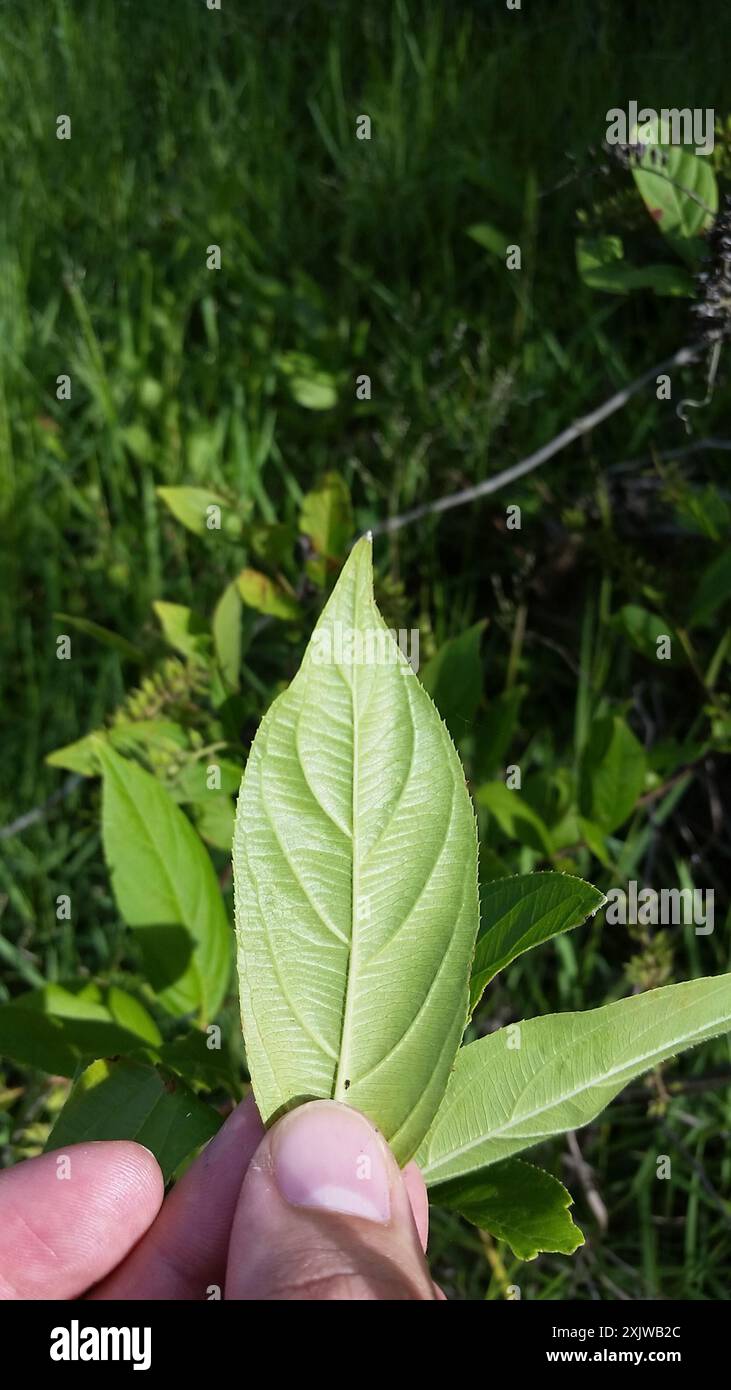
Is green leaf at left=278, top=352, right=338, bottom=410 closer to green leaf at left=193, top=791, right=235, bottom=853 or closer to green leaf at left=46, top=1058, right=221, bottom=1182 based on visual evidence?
green leaf at left=193, top=791, right=235, bottom=853

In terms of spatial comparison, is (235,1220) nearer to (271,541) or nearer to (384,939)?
(384,939)

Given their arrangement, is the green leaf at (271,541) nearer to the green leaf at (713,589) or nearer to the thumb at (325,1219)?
the green leaf at (713,589)

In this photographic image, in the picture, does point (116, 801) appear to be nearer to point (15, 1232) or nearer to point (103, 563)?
point (15, 1232)

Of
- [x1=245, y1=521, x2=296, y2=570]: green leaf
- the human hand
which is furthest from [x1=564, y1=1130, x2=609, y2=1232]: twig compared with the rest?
[x1=245, y1=521, x2=296, y2=570]: green leaf

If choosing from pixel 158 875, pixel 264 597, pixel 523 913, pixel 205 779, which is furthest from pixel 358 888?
pixel 264 597

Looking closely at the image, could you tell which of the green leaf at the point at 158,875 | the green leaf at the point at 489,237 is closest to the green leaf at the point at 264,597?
the green leaf at the point at 158,875
